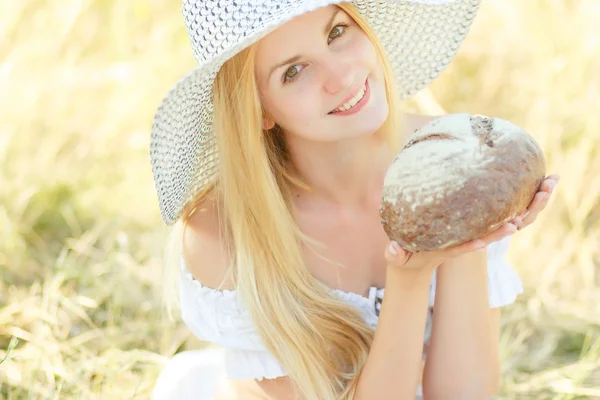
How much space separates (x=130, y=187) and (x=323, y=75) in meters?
2.03

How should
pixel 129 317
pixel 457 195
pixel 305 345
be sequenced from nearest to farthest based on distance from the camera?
pixel 457 195 < pixel 305 345 < pixel 129 317

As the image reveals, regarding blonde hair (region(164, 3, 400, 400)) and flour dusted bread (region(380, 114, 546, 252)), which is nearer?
flour dusted bread (region(380, 114, 546, 252))

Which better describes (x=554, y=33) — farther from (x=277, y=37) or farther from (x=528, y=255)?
(x=277, y=37)

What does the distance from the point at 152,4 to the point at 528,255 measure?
2.23 metres

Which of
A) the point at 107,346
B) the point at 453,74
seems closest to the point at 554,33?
the point at 453,74

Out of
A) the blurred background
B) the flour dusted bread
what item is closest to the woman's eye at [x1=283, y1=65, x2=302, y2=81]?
the flour dusted bread

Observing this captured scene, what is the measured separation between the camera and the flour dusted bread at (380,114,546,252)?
1573 millimetres

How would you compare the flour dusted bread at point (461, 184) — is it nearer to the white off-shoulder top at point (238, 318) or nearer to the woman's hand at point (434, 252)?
the woman's hand at point (434, 252)

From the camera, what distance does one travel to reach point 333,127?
2.00 m

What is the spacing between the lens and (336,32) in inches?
79.2

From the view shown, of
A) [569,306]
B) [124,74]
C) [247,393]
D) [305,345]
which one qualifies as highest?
[124,74]

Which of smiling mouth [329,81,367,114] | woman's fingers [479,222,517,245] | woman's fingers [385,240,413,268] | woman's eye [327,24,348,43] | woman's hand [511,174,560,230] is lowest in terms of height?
woman's fingers [385,240,413,268]

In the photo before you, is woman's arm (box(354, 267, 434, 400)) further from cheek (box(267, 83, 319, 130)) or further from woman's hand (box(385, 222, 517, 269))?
cheek (box(267, 83, 319, 130))

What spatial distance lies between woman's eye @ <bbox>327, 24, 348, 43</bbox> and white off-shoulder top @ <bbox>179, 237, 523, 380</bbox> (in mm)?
659
